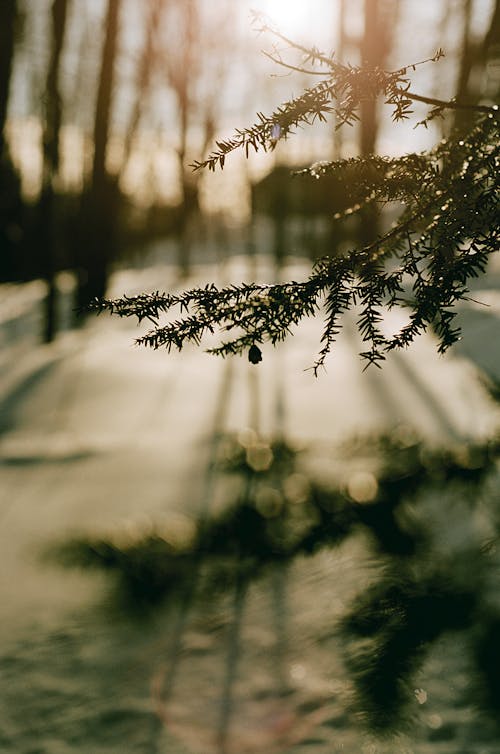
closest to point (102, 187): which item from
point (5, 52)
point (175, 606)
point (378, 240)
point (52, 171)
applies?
point (52, 171)

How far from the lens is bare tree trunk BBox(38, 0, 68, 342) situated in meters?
15.9

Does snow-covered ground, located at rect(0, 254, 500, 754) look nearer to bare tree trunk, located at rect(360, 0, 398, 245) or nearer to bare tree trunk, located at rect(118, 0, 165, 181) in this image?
bare tree trunk, located at rect(360, 0, 398, 245)

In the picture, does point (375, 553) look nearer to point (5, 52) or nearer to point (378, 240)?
point (378, 240)

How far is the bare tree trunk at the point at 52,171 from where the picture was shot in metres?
15.9

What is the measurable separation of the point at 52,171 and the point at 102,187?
152cm

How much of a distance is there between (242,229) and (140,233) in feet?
27.4

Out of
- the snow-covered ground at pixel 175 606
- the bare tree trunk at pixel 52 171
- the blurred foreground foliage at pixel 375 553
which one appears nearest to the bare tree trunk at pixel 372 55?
the snow-covered ground at pixel 175 606

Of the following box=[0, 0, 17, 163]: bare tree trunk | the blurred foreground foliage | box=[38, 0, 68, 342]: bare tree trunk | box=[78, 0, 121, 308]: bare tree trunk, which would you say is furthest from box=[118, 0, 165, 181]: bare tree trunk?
the blurred foreground foliage

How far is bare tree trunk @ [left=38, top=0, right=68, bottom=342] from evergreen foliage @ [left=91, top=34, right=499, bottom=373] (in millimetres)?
14470

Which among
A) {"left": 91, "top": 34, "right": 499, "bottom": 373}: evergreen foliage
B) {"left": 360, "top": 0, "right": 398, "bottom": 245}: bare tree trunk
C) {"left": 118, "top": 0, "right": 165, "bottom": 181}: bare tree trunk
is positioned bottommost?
{"left": 91, "top": 34, "right": 499, "bottom": 373}: evergreen foliage

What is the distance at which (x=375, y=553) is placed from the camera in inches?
90.9

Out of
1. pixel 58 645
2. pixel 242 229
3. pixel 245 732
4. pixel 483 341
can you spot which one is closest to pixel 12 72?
pixel 483 341

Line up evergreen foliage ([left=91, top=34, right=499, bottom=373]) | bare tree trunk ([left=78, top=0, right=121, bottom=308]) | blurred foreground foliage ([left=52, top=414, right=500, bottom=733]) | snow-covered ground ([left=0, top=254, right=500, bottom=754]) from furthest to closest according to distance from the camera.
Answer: bare tree trunk ([left=78, top=0, right=121, bottom=308]), snow-covered ground ([left=0, top=254, right=500, bottom=754]), blurred foreground foliage ([left=52, top=414, right=500, bottom=733]), evergreen foliage ([left=91, top=34, right=499, bottom=373])

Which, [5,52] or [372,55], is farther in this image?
[5,52]
